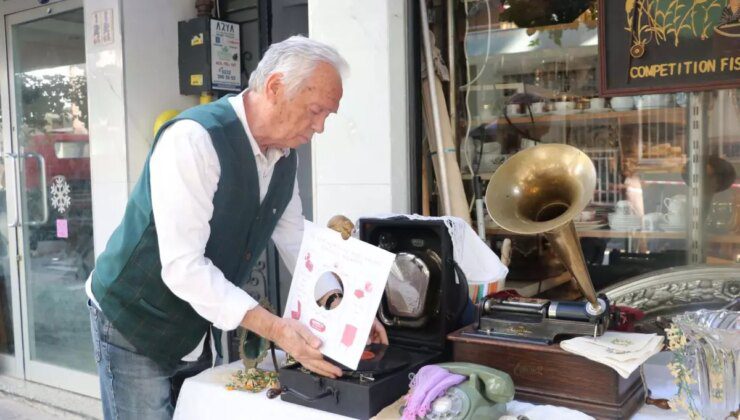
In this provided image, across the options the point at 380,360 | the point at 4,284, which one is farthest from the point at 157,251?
the point at 4,284

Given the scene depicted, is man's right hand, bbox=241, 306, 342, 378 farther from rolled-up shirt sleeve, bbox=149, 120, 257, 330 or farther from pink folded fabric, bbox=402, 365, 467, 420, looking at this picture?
pink folded fabric, bbox=402, 365, 467, 420

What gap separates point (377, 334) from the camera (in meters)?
2.07

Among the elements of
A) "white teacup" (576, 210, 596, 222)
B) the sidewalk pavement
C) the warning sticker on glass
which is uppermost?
the warning sticker on glass

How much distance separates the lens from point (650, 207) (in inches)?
122

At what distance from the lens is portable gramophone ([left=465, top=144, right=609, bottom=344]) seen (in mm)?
1805

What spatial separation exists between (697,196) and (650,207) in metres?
0.20

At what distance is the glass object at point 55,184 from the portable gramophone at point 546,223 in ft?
10.1

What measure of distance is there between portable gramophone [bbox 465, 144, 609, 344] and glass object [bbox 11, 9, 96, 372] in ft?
10.1

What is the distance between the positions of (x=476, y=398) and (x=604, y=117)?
76.3 inches

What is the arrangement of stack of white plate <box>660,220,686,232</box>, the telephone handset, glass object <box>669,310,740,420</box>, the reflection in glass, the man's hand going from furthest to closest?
1. the reflection in glass
2. stack of white plate <box>660,220,686,232</box>
3. the man's hand
4. the telephone handset
5. glass object <box>669,310,740,420</box>

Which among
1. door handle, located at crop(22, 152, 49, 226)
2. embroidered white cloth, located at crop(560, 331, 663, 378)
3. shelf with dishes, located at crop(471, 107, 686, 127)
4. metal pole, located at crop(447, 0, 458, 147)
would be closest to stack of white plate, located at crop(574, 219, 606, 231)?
shelf with dishes, located at crop(471, 107, 686, 127)

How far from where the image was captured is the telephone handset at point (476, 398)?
1.58 m

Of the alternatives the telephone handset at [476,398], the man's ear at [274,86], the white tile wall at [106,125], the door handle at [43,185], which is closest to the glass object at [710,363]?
the telephone handset at [476,398]

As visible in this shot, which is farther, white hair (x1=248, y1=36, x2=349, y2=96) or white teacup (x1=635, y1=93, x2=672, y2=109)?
white teacup (x1=635, y1=93, x2=672, y2=109)
